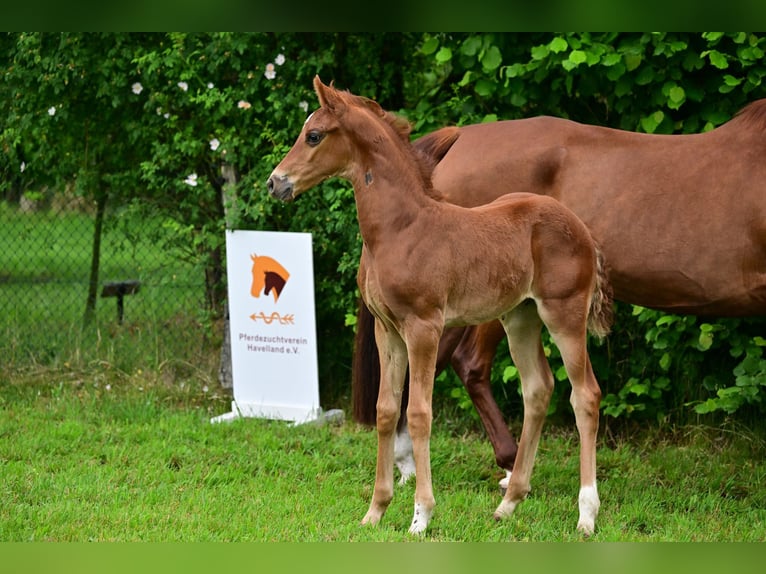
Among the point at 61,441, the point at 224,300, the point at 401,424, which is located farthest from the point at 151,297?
the point at 401,424

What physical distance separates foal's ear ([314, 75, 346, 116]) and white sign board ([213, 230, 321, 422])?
2462 mm

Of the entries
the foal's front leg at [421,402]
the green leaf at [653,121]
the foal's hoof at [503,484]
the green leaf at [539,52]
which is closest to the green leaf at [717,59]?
the green leaf at [653,121]

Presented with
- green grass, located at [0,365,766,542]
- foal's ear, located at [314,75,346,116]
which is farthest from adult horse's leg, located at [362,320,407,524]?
foal's ear, located at [314,75,346,116]

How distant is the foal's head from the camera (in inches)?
155

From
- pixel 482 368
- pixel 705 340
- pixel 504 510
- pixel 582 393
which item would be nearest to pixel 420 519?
pixel 504 510

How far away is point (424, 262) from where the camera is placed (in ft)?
12.9

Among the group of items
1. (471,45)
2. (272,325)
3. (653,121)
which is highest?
(471,45)

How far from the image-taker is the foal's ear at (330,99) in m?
3.94

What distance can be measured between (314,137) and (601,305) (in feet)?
5.31

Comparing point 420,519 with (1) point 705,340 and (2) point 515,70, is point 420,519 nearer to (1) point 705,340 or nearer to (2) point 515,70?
(1) point 705,340

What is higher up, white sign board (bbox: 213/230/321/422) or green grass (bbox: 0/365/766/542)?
white sign board (bbox: 213/230/321/422)

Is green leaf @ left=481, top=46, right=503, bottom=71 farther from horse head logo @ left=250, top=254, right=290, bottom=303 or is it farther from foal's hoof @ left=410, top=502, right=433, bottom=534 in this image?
foal's hoof @ left=410, top=502, right=433, bottom=534

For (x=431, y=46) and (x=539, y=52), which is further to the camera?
(x=431, y=46)

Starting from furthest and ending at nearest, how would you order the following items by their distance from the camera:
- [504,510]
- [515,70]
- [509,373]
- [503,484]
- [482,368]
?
[509,373] < [515,70] < [482,368] < [503,484] < [504,510]
